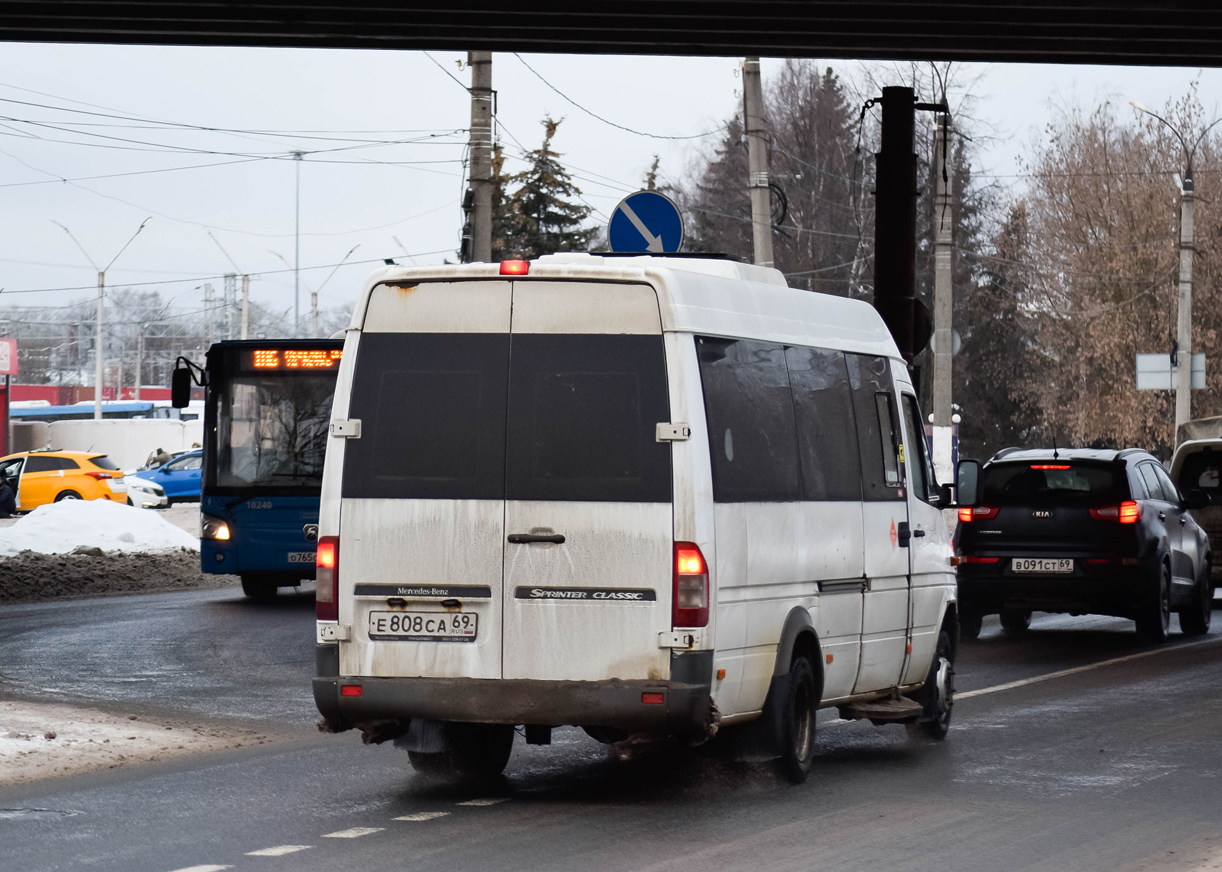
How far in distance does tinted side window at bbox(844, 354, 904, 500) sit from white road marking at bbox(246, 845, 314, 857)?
3701mm

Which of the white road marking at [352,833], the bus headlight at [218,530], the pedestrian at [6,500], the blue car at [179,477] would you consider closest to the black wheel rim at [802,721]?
the white road marking at [352,833]

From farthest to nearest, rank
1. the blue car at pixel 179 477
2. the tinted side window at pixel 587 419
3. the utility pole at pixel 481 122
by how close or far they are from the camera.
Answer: the blue car at pixel 179 477
the utility pole at pixel 481 122
the tinted side window at pixel 587 419

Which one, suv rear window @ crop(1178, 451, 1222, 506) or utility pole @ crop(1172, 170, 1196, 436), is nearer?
suv rear window @ crop(1178, 451, 1222, 506)

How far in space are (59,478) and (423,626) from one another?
3818 centimetres

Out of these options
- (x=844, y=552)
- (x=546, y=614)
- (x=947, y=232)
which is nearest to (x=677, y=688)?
(x=546, y=614)

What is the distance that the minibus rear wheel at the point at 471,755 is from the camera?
870 cm

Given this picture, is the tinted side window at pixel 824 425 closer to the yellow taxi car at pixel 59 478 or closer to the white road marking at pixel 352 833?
the white road marking at pixel 352 833

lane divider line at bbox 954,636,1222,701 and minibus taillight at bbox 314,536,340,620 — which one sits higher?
minibus taillight at bbox 314,536,340,620

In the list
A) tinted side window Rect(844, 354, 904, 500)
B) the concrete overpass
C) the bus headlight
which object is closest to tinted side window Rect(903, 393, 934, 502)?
tinted side window Rect(844, 354, 904, 500)

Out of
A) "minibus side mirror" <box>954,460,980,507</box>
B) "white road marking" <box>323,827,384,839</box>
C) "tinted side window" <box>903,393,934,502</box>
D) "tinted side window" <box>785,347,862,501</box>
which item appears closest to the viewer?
"white road marking" <box>323,827,384,839</box>

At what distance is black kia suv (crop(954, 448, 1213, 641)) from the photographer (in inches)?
648

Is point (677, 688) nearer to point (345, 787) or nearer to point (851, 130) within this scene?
point (345, 787)

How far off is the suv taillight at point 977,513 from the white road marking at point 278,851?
35.2ft

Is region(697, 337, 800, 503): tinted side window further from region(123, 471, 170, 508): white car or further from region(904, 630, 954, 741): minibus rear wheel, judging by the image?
region(123, 471, 170, 508): white car
